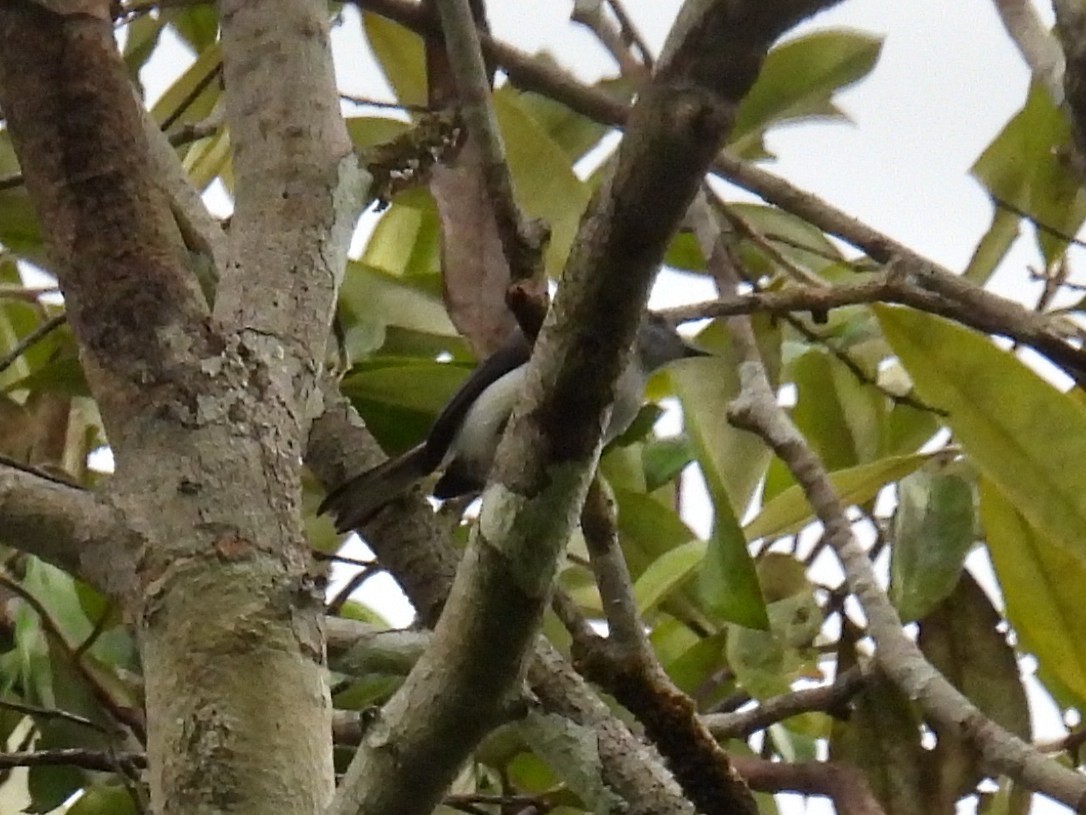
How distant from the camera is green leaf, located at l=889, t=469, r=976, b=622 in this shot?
106cm

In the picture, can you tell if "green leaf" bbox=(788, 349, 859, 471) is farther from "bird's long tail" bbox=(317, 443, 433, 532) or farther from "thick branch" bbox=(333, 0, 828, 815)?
"thick branch" bbox=(333, 0, 828, 815)

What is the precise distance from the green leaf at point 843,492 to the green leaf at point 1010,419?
0.44 feet

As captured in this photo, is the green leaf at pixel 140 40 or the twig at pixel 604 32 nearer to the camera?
the twig at pixel 604 32

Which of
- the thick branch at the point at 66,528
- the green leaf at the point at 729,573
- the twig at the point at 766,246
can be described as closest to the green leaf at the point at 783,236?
the twig at the point at 766,246

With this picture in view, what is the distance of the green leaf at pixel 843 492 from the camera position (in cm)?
115

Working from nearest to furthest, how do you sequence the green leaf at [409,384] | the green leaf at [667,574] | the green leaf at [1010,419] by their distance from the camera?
the green leaf at [1010,419] < the green leaf at [667,574] < the green leaf at [409,384]

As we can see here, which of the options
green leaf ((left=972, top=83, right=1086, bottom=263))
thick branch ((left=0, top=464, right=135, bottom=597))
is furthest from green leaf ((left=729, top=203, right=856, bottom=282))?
thick branch ((left=0, top=464, right=135, bottom=597))

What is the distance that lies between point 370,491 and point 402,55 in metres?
0.59

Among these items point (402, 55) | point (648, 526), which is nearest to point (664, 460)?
point (648, 526)

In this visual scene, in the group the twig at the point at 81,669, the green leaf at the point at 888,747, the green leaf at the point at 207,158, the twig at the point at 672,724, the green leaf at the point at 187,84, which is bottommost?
the twig at the point at 672,724

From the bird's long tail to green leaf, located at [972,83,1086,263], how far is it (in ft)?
1.85

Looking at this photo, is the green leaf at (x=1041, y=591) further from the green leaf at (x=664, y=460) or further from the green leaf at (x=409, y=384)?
the green leaf at (x=409, y=384)

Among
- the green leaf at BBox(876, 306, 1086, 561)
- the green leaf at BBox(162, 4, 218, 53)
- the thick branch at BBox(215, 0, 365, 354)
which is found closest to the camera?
the thick branch at BBox(215, 0, 365, 354)

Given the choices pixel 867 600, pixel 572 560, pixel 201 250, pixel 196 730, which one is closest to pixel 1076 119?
pixel 867 600
